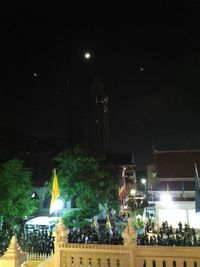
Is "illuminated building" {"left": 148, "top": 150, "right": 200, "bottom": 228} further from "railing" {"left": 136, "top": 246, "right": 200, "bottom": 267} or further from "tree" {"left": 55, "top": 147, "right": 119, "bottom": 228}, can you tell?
"railing" {"left": 136, "top": 246, "right": 200, "bottom": 267}

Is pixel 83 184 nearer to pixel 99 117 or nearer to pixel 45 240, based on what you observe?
pixel 45 240

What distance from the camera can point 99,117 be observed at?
2576 inches

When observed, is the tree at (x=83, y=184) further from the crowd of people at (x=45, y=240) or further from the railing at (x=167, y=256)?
the railing at (x=167, y=256)

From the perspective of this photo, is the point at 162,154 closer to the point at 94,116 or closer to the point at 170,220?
the point at 170,220

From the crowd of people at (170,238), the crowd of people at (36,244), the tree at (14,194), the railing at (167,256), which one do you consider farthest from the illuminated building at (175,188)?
the railing at (167,256)

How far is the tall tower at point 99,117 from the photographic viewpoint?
60812 mm

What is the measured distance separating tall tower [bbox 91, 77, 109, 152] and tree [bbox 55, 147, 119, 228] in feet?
121

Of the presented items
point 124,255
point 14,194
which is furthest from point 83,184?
point 124,255

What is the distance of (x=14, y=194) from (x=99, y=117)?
46988mm

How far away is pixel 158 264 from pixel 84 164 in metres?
13.1

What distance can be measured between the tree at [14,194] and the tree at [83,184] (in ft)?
8.52

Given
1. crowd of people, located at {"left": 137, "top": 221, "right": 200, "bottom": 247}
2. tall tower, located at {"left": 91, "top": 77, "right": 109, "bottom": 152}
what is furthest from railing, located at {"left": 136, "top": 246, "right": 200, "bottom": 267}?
tall tower, located at {"left": 91, "top": 77, "right": 109, "bottom": 152}

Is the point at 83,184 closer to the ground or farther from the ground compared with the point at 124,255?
farther from the ground

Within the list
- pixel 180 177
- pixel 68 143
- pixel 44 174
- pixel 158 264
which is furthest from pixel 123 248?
pixel 68 143
